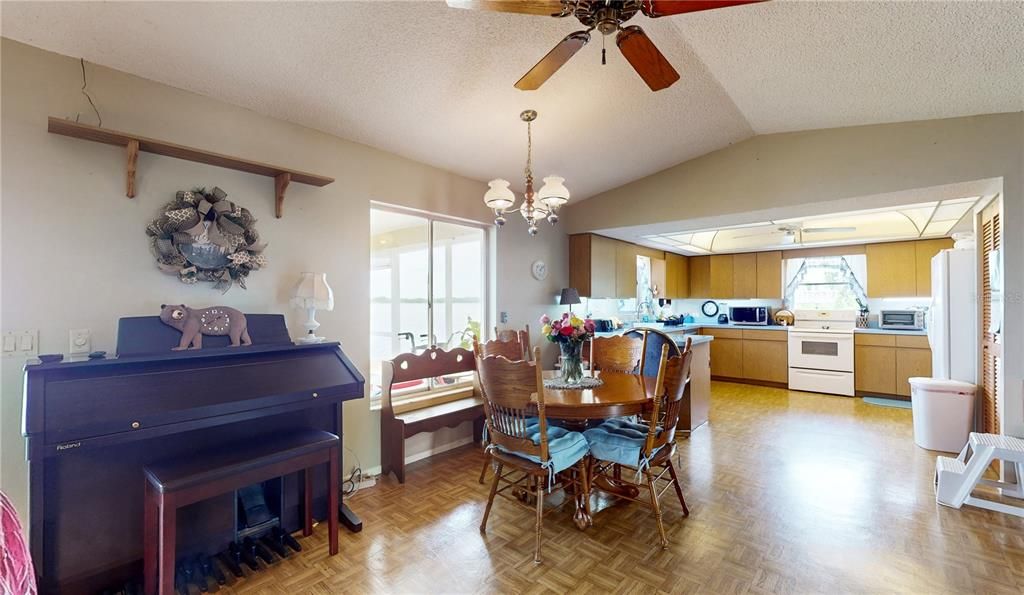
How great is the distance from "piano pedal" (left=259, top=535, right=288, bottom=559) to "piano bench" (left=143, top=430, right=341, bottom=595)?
25 centimetres

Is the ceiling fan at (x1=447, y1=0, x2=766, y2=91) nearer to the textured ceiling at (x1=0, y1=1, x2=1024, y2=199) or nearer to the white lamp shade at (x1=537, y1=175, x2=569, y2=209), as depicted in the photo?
the textured ceiling at (x1=0, y1=1, x2=1024, y2=199)

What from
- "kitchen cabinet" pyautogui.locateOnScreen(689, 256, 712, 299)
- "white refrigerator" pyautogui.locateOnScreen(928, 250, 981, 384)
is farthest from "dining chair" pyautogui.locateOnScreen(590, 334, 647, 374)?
"kitchen cabinet" pyautogui.locateOnScreen(689, 256, 712, 299)

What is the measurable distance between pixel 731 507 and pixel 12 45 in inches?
168

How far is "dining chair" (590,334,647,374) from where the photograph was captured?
3361 mm

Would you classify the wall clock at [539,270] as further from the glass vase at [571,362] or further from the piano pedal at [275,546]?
the piano pedal at [275,546]

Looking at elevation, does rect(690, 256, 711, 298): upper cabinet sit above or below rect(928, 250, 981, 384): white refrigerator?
above

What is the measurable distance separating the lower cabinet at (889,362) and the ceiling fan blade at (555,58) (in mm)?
5848

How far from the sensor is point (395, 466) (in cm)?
301

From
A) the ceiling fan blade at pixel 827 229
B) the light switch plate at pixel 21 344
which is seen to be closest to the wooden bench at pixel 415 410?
the light switch plate at pixel 21 344

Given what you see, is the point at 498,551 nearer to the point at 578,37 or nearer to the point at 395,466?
the point at 395,466

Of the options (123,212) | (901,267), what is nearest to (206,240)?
(123,212)

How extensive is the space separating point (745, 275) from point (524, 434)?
580 centimetres

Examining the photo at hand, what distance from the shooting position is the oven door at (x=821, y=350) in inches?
216

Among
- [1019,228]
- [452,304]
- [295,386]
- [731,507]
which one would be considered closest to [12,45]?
[295,386]
